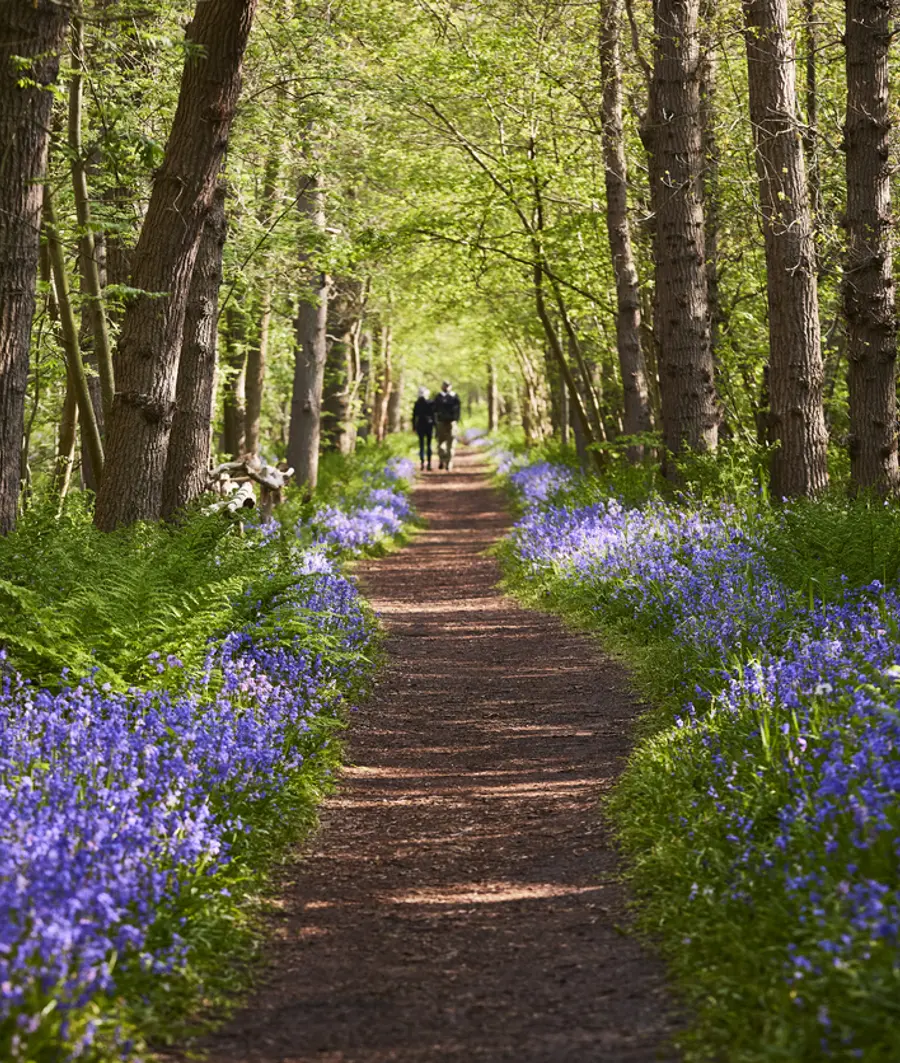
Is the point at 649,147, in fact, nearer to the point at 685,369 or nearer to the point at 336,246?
the point at 685,369

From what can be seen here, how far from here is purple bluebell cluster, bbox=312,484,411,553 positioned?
16688 millimetres

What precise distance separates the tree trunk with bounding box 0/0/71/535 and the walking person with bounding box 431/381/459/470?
26052mm

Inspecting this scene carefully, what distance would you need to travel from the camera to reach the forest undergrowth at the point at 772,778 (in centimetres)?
372

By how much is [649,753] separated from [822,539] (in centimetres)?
324

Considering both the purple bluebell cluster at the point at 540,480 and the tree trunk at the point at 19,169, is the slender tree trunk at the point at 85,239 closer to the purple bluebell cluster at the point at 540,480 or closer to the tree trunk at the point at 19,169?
the tree trunk at the point at 19,169

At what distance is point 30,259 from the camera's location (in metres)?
7.59

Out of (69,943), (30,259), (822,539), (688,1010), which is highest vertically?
(30,259)

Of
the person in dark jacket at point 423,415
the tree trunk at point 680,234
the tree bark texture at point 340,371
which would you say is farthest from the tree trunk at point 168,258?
the person in dark jacket at point 423,415

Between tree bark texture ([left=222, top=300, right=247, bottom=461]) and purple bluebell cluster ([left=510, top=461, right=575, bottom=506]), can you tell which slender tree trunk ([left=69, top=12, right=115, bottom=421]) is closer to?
tree bark texture ([left=222, top=300, right=247, bottom=461])

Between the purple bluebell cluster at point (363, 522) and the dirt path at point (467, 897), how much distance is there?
6460 millimetres

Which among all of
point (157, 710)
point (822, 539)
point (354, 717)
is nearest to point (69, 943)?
point (157, 710)

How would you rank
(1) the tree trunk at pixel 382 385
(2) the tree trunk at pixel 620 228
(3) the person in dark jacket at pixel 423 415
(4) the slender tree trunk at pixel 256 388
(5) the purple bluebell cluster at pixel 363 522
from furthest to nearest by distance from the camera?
(1) the tree trunk at pixel 382 385 → (3) the person in dark jacket at pixel 423 415 → (4) the slender tree trunk at pixel 256 388 → (5) the purple bluebell cluster at pixel 363 522 → (2) the tree trunk at pixel 620 228

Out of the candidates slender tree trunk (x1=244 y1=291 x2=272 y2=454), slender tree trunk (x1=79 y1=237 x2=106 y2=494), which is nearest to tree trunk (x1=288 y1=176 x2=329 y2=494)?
slender tree trunk (x1=244 y1=291 x2=272 y2=454)

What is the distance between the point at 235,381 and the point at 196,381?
37.6ft
